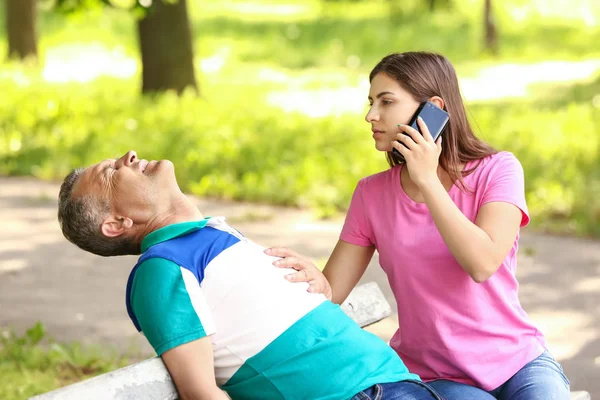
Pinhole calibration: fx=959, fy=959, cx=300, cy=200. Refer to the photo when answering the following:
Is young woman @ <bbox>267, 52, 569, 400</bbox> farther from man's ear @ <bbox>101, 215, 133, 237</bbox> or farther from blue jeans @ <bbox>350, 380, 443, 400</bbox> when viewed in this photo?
man's ear @ <bbox>101, 215, 133, 237</bbox>

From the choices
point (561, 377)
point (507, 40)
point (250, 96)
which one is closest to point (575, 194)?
point (561, 377)

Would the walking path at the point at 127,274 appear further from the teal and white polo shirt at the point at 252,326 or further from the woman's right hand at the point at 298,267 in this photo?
the teal and white polo shirt at the point at 252,326

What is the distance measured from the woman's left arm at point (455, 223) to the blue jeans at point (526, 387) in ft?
1.21

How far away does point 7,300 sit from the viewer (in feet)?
20.0

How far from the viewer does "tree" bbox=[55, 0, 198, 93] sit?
39.7ft

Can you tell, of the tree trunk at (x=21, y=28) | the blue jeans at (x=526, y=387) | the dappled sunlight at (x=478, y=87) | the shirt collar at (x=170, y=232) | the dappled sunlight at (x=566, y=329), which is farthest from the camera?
the tree trunk at (x=21, y=28)

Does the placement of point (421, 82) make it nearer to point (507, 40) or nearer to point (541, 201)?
point (541, 201)

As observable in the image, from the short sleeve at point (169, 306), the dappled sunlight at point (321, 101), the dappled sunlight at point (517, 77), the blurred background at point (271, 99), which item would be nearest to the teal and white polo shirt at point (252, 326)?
the short sleeve at point (169, 306)

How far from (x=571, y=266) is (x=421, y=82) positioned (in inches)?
174

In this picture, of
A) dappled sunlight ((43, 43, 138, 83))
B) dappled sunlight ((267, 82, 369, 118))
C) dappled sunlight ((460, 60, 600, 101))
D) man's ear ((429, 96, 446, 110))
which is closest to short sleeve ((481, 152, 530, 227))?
man's ear ((429, 96, 446, 110))

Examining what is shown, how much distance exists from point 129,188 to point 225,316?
19.1 inches

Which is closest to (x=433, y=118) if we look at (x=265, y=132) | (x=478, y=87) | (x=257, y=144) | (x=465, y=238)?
(x=465, y=238)

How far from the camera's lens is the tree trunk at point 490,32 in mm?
20219

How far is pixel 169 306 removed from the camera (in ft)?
7.87
